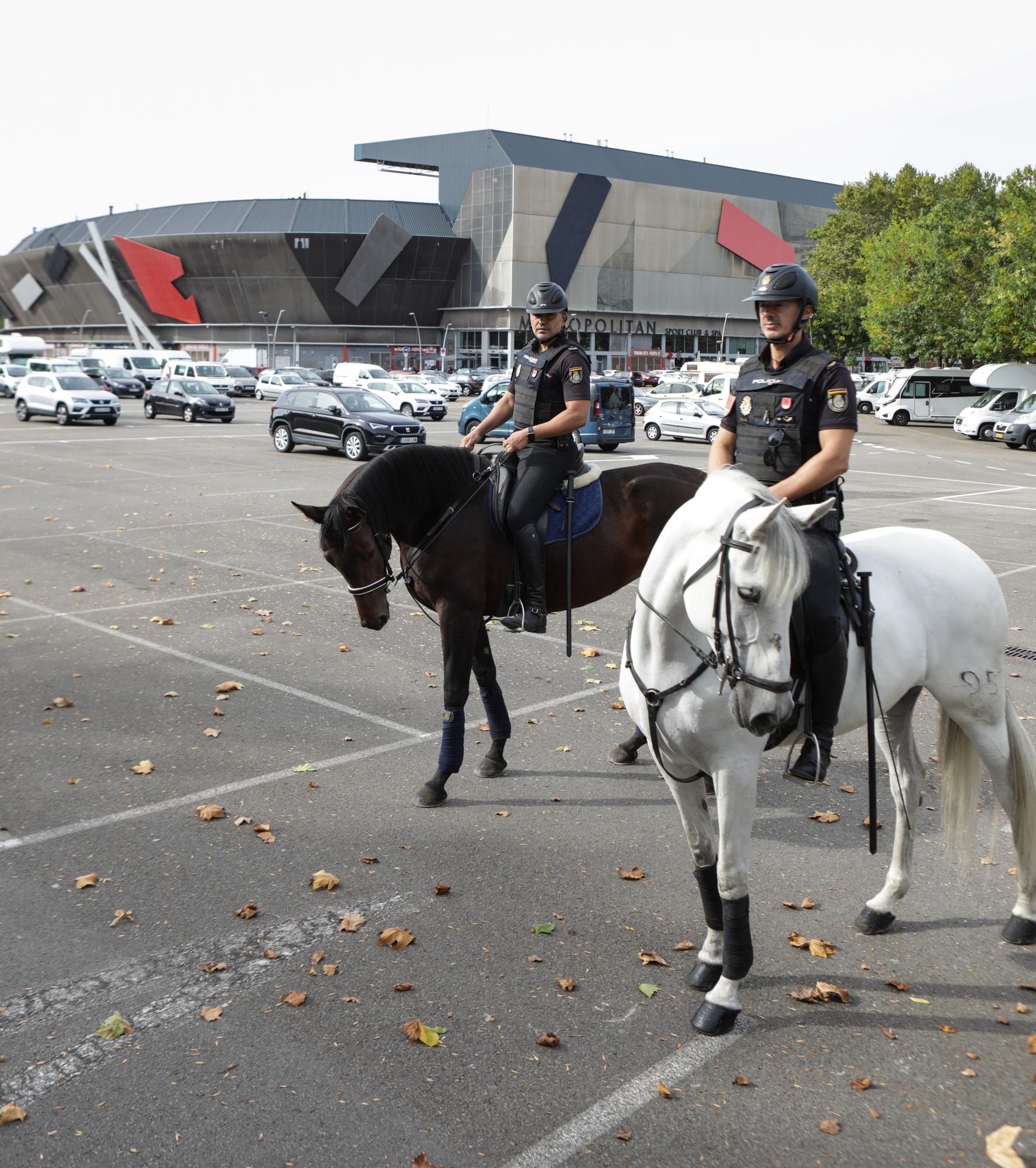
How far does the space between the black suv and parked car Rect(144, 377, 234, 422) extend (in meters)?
12.5

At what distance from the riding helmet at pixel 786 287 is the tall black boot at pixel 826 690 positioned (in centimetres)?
140

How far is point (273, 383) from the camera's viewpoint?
6144 centimetres

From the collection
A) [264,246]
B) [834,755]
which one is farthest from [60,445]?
[264,246]

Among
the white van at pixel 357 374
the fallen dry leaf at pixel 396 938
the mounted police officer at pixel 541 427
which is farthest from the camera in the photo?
the white van at pixel 357 374

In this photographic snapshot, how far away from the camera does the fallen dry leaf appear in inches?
181

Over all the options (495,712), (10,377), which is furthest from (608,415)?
(10,377)

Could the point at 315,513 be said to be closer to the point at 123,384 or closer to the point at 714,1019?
the point at 714,1019

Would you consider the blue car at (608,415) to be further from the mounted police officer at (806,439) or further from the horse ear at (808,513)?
the horse ear at (808,513)

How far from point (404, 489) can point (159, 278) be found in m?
97.1

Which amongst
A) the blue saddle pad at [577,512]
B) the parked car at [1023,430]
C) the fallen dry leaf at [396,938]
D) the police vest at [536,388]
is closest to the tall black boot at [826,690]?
the fallen dry leaf at [396,938]

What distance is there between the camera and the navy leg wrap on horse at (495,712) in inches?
263

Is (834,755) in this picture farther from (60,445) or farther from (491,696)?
(60,445)

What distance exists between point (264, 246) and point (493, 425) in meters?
89.2

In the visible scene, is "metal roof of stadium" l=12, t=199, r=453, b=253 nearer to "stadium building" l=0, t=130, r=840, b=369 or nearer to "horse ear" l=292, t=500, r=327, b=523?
"stadium building" l=0, t=130, r=840, b=369
